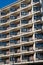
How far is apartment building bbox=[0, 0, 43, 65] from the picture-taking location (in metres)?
56.4

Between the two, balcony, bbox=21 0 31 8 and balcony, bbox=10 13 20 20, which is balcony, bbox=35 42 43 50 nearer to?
balcony, bbox=10 13 20 20

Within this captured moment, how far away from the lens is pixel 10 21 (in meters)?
64.7

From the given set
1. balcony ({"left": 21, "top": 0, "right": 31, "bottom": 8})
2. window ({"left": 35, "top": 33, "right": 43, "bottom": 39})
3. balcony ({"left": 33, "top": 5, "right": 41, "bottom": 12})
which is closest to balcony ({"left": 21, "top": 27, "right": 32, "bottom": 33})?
window ({"left": 35, "top": 33, "right": 43, "bottom": 39})

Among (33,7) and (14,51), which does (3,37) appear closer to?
(14,51)

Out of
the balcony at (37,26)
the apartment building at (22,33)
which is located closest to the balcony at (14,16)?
the apartment building at (22,33)

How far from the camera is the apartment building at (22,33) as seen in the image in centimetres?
5641

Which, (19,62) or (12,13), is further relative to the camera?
(12,13)

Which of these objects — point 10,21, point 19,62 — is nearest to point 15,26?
point 10,21

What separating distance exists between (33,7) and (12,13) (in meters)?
7.55

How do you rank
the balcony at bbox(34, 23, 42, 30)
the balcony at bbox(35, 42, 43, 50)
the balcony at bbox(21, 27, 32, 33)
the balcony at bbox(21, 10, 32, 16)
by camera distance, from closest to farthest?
the balcony at bbox(35, 42, 43, 50)
the balcony at bbox(34, 23, 42, 30)
the balcony at bbox(21, 27, 32, 33)
the balcony at bbox(21, 10, 32, 16)

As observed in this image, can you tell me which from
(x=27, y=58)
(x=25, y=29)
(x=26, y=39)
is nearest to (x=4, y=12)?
(x=25, y=29)

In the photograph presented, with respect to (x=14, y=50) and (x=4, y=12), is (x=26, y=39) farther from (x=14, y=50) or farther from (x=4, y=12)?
(x=4, y=12)

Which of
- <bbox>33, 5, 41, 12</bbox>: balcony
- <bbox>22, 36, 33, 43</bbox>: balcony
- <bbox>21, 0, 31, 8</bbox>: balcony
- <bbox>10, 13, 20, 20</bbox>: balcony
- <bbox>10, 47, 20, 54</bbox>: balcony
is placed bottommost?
<bbox>10, 47, 20, 54</bbox>: balcony

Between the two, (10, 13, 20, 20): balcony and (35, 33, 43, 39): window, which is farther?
(10, 13, 20, 20): balcony
